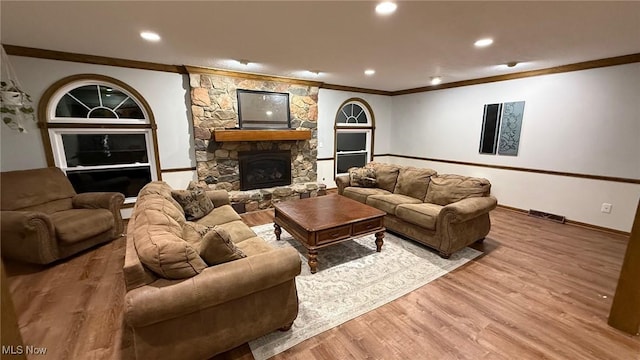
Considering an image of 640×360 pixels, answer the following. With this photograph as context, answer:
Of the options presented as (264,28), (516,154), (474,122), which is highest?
(264,28)

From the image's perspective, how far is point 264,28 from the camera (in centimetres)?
249

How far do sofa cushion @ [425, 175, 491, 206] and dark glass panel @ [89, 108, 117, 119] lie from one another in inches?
189

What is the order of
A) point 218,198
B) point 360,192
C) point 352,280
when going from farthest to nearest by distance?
point 360,192 → point 218,198 → point 352,280

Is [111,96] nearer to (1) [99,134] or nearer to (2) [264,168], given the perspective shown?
(1) [99,134]

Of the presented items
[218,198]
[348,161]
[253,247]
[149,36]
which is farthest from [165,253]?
[348,161]

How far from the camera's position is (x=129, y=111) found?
3.96 meters

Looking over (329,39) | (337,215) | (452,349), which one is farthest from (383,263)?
(329,39)

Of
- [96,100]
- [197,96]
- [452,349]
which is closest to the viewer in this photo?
[452,349]

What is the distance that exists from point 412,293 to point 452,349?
61cm

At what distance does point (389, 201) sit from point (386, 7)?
2350 mm

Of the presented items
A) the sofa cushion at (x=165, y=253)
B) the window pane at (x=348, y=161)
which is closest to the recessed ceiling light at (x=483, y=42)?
the sofa cushion at (x=165, y=253)

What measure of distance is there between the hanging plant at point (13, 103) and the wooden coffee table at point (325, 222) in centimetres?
304

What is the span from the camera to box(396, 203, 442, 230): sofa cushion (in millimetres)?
3023

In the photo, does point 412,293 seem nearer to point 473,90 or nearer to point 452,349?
point 452,349
